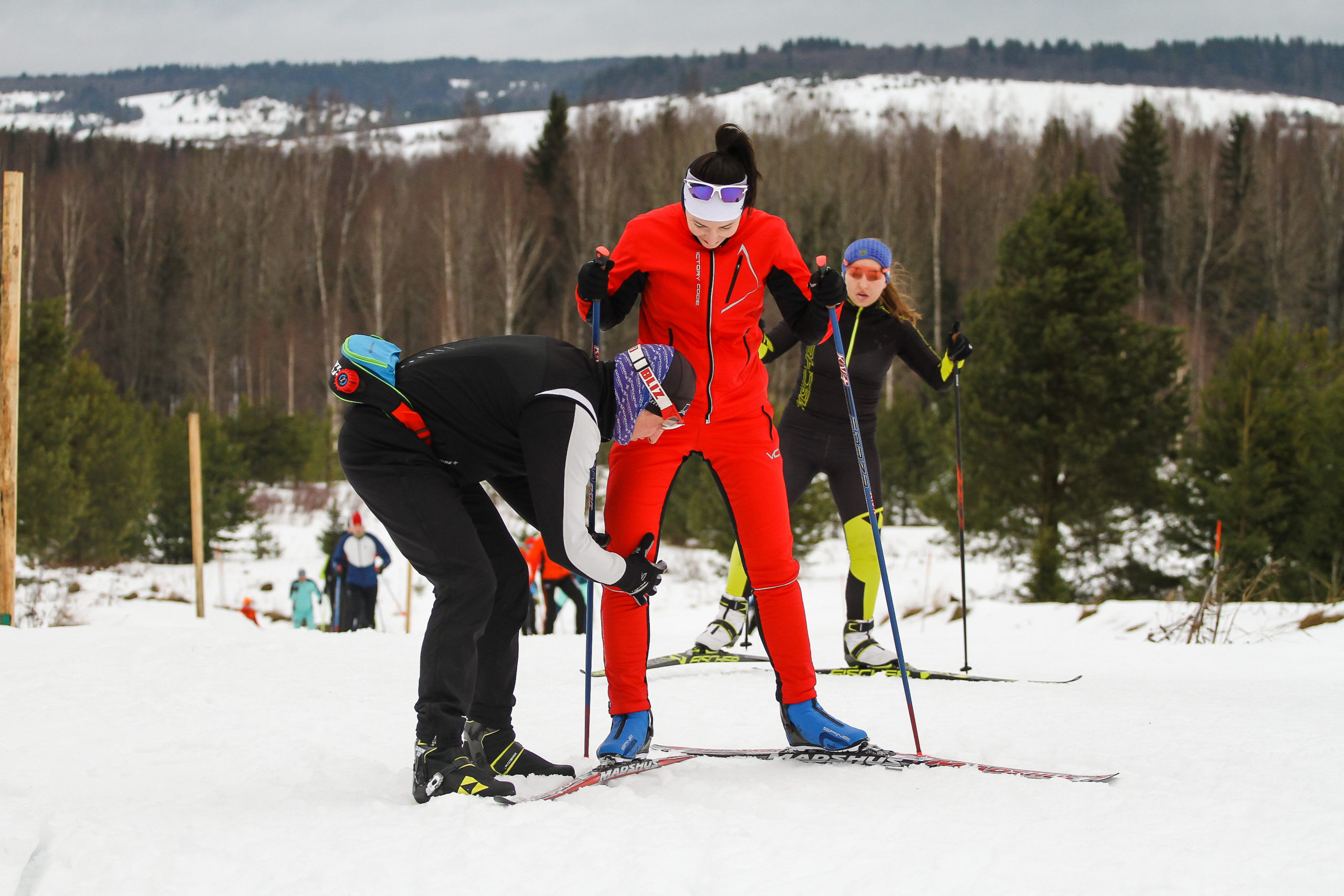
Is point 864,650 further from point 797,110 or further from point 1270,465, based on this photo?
point 797,110

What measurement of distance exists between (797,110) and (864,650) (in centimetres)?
3083

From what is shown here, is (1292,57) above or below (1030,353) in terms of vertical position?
above

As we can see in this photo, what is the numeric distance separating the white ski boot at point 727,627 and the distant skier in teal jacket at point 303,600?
820cm

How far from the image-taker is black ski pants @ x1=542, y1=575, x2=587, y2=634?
9805 millimetres

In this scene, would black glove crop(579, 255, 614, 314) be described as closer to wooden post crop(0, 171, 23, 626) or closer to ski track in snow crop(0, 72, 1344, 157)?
wooden post crop(0, 171, 23, 626)

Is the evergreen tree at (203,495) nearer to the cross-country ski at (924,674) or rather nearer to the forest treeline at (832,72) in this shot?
the cross-country ski at (924,674)

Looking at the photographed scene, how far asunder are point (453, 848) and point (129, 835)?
727 mm

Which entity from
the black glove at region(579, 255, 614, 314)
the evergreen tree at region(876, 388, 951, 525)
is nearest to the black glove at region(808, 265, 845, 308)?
the black glove at region(579, 255, 614, 314)

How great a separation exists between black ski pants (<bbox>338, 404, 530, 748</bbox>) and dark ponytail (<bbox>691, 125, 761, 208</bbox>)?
1.20 m

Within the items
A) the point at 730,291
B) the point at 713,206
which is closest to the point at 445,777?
the point at 730,291

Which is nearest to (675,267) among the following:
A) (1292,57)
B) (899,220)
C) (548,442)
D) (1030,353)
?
(548,442)

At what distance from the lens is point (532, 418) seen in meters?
2.46

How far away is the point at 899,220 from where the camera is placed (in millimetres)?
30422

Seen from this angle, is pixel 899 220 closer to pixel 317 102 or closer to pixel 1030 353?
pixel 1030 353
